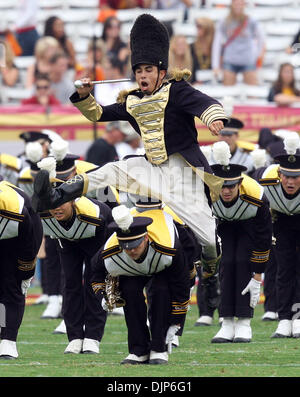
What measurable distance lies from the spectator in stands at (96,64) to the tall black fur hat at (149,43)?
8707 mm

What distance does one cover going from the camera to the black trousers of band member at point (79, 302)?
10.9 metres

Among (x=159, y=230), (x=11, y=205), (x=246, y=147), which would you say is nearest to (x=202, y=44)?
(x=246, y=147)

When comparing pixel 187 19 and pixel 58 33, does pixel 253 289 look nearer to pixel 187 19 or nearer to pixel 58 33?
pixel 58 33

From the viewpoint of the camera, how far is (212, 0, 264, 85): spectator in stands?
762 inches

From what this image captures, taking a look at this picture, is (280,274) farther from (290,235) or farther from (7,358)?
(7,358)

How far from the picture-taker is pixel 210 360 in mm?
10023

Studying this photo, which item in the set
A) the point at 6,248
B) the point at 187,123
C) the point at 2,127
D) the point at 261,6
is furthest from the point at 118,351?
the point at 261,6

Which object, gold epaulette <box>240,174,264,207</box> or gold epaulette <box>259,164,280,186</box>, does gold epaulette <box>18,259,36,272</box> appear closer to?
gold epaulette <box>240,174,264,207</box>

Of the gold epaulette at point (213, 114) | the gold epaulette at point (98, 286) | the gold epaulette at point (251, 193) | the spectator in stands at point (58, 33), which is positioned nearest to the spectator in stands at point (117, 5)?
the spectator in stands at point (58, 33)

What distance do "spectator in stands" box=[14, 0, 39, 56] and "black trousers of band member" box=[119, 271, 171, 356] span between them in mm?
11382

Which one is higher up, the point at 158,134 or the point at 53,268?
the point at 158,134

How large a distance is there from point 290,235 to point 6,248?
3013mm

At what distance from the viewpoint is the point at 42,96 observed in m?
18.1

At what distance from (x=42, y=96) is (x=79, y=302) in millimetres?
7538
